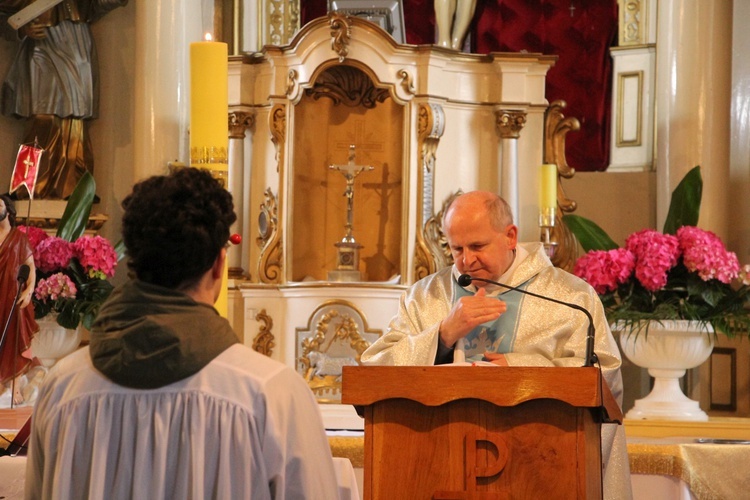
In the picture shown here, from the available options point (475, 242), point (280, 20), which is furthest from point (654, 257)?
point (280, 20)

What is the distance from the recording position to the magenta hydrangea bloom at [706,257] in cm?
527

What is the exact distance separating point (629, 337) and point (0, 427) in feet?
9.23

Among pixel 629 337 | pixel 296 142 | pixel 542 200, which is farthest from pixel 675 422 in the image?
pixel 296 142

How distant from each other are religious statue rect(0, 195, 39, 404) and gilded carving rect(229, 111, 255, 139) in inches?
55.8

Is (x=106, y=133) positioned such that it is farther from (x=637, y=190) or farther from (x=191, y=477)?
(x=191, y=477)

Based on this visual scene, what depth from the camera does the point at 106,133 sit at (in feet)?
→ 23.9

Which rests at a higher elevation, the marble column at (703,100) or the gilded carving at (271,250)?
the marble column at (703,100)

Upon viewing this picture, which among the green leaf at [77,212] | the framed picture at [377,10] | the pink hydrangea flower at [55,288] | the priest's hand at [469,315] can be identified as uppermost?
the framed picture at [377,10]

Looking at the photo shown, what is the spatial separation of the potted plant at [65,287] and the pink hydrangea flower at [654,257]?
2.63m

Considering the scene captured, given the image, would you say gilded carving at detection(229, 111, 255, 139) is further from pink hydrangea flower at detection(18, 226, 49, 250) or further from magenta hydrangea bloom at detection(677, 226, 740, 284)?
magenta hydrangea bloom at detection(677, 226, 740, 284)

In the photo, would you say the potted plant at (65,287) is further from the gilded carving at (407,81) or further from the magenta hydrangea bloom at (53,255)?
the gilded carving at (407,81)

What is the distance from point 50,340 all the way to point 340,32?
219cm

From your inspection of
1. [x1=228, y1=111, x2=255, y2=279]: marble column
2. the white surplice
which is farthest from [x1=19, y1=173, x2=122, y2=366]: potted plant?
the white surplice

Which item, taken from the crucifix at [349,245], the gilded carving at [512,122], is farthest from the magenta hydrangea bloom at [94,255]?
the gilded carving at [512,122]
